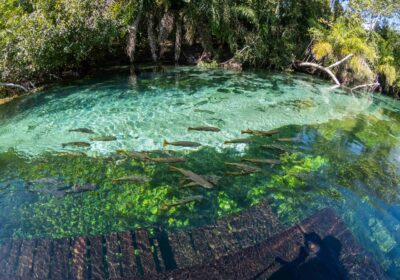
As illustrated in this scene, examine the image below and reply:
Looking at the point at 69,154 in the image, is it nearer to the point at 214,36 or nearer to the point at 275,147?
the point at 275,147

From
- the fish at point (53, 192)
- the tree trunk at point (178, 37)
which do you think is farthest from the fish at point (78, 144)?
the tree trunk at point (178, 37)

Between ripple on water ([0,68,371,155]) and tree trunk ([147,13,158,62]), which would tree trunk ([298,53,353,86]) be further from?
tree trunk ([147,13,158,62])

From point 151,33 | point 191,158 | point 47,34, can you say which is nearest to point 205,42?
point 151,33

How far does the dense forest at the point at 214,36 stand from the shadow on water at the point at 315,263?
1177 cm

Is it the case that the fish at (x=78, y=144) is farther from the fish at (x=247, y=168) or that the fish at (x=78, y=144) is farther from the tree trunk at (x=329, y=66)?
the tree trunk at (x=329, y=66)

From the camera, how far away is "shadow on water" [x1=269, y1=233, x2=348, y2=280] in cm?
490

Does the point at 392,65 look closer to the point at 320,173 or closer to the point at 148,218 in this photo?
the point at 320,173

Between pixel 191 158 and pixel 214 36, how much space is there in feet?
47.3

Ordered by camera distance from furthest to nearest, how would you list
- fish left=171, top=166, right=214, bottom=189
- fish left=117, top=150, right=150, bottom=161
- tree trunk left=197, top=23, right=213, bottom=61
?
tree trunk left=197, top=23, right=213, bottom=61 → fish left=117, top=150, right=150, bottom=161 → fish left=171, top=166, right=214, bottom=189

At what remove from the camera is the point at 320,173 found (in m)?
8.17

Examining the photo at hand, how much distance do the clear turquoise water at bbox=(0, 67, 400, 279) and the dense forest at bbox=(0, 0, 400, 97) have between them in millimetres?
1927

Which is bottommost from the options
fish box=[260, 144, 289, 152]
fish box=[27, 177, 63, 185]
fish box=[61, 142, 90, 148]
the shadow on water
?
the shadow on water

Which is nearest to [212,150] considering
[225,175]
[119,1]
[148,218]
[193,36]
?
[225,175]

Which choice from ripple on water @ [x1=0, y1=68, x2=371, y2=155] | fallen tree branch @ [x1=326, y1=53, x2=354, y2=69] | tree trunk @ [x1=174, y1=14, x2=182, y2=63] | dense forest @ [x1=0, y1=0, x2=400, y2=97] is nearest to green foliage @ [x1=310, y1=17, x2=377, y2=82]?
dense forest @ [x1=0, y1=0, x2=400, y2=97]
